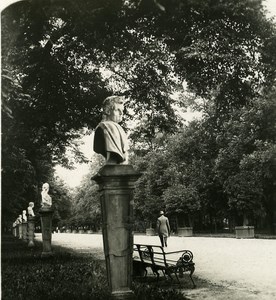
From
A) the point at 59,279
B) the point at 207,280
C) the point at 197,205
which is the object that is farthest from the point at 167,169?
the point at 59,279

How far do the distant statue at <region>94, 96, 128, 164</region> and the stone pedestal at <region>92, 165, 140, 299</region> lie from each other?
26cm

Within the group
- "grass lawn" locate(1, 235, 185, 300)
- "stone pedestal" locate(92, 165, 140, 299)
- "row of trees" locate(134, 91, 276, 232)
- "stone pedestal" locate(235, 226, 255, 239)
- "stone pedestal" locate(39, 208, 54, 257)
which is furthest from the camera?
"stone pedestal" locate(235, 226, 255, 239)

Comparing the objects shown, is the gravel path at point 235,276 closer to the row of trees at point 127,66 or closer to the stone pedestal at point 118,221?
the stone pedestal at point 118,221

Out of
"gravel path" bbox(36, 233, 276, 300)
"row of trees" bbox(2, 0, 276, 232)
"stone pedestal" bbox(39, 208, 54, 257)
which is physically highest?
"row of trees" bbox(2, 0, 276, 232)

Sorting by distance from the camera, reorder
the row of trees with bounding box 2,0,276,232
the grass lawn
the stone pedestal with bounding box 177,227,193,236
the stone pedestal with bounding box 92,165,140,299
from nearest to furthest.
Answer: the stone pedestal with bounding box 92,165,140,299 < the grass lawn < the row of trees with bounding box 2,0,276,232 < the stone pedestal with bounding box 177,227,193,236

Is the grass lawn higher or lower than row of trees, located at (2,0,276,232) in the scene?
lower

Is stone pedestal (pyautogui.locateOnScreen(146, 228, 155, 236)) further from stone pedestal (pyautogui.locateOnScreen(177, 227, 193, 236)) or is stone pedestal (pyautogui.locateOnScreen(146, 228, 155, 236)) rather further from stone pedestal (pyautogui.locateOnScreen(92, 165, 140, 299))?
stone pedestal (pyautogui.locateOnScreen(92, 165, 140, 299))

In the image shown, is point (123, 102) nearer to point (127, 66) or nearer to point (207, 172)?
point (127, 66)

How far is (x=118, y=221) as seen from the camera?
5.71 m

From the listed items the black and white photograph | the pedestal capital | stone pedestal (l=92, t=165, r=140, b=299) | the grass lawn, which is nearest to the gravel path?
the black and white photograph

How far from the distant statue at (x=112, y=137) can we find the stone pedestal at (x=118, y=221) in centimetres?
26

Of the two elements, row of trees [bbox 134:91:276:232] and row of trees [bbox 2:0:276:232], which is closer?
row of trees [bbox 2:0:276:232]

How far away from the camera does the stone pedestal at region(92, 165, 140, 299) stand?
18.7 feet

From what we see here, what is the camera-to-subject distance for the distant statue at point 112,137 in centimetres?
597
